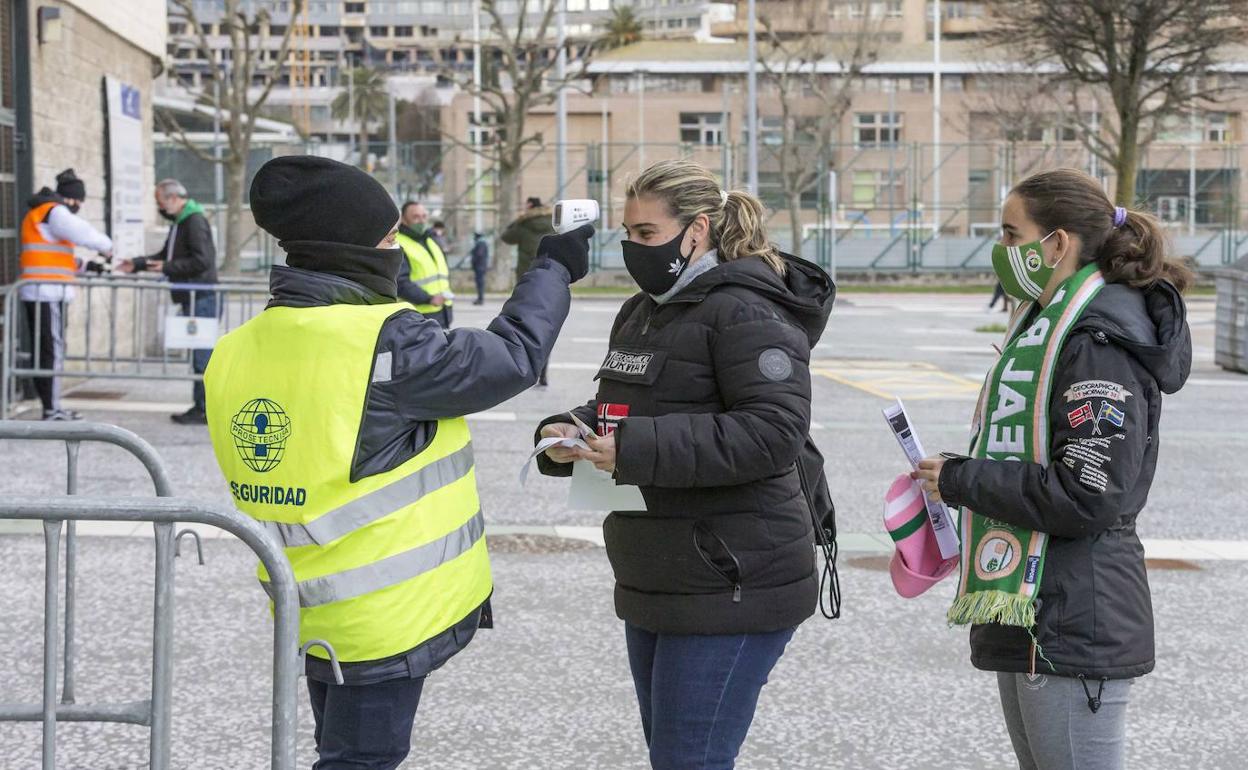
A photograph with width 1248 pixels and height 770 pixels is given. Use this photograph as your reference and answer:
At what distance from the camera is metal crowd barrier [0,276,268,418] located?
11.3 metres

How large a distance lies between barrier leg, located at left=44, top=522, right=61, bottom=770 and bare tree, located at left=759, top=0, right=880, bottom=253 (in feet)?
131

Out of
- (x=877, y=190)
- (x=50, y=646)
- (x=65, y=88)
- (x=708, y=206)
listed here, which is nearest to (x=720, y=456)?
(x=708, y=206)

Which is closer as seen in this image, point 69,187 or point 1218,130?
point 69,187

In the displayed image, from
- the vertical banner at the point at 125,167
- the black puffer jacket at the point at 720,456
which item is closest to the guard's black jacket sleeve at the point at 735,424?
the black puffer jacket at the point at 720,456

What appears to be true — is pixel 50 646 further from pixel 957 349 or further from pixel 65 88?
pixel 957 349

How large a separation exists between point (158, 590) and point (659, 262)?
1.22m

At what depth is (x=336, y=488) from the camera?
113 inches

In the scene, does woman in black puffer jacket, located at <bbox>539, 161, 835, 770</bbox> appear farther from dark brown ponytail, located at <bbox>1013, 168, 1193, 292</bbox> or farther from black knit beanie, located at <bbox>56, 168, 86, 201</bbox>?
black knit beanie, located at <bbox>56, 168, 86, 201</bbox>

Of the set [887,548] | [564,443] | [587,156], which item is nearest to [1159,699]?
[887,548]

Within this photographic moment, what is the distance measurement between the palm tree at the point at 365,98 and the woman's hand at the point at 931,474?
338 feet

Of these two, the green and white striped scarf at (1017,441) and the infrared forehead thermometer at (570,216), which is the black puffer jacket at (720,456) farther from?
the green and white striped scarf at (1017,441)

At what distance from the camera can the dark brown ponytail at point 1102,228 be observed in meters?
3.07

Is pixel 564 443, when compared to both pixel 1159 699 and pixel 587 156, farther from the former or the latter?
pixel 587 156

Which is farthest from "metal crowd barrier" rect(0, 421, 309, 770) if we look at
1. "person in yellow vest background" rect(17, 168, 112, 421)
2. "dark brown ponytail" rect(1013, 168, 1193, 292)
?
"person in yellow vest background" rect(17, 168, 112, 421)
